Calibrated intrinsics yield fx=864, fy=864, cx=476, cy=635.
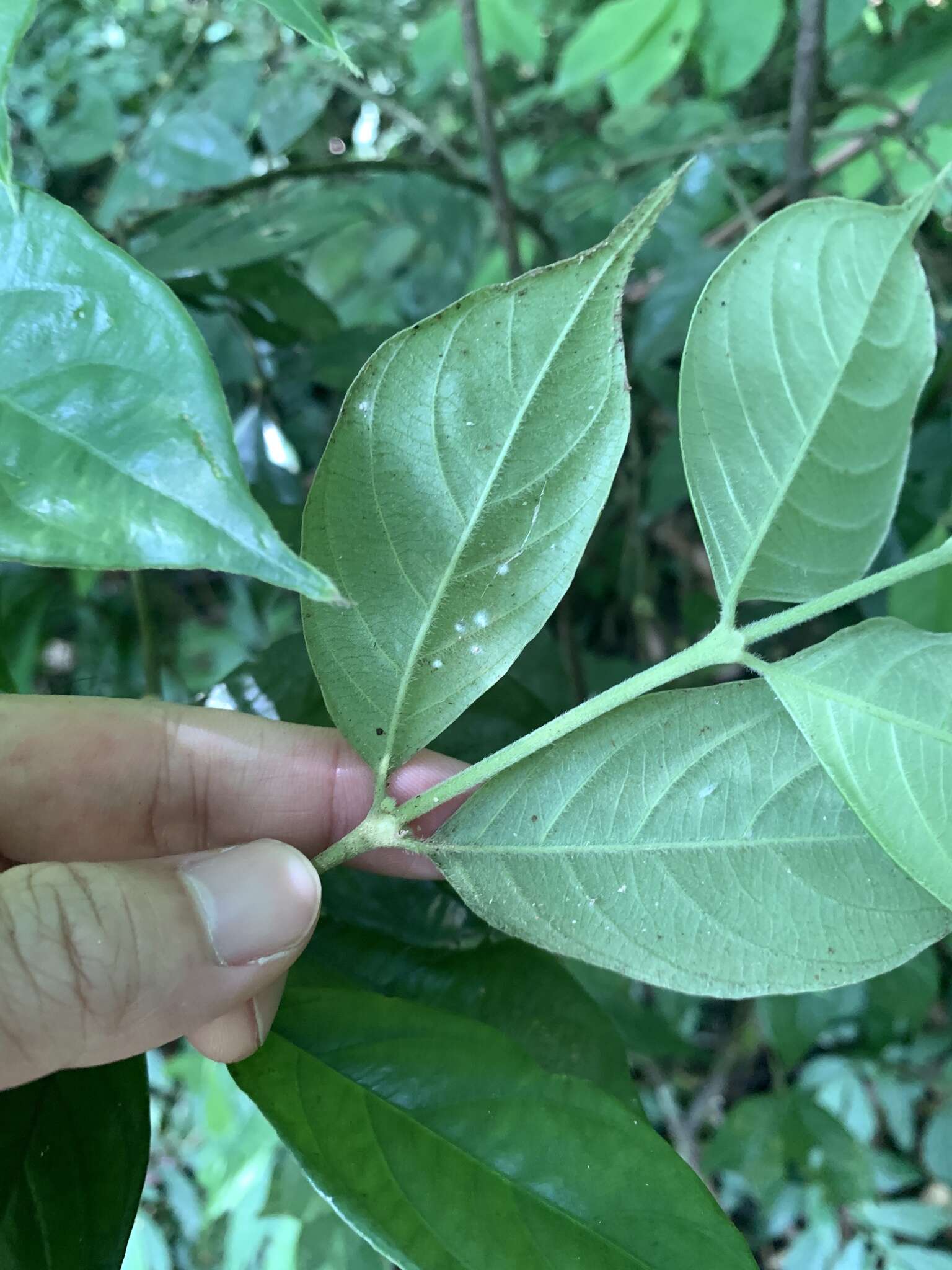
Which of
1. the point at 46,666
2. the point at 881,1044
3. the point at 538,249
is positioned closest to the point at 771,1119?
the point at 881,1044

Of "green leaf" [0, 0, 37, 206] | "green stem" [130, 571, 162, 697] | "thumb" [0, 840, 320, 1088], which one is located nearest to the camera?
"green leaf" [0, 0, 37, 206]

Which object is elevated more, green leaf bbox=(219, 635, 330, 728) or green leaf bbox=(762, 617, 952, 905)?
green leaf bbox=(762, 617, 952, 905)

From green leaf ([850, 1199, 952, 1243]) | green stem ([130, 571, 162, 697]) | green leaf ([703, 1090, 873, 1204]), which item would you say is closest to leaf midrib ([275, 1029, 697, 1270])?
green stem ([130, 571, 162, 697])

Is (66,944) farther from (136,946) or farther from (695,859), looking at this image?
(695,859)

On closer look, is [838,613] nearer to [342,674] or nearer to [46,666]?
[342,674]

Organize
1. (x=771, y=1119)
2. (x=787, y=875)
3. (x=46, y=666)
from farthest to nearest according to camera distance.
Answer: (x=46, y=666), (x=771, y=1119), (x=787, y=875)

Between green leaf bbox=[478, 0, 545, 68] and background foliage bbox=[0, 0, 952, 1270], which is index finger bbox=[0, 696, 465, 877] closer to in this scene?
background foliage bbox=[0, 0, 952, 1270]

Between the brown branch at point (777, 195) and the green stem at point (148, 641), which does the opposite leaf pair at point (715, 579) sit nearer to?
the green stem at point (148, 641)
